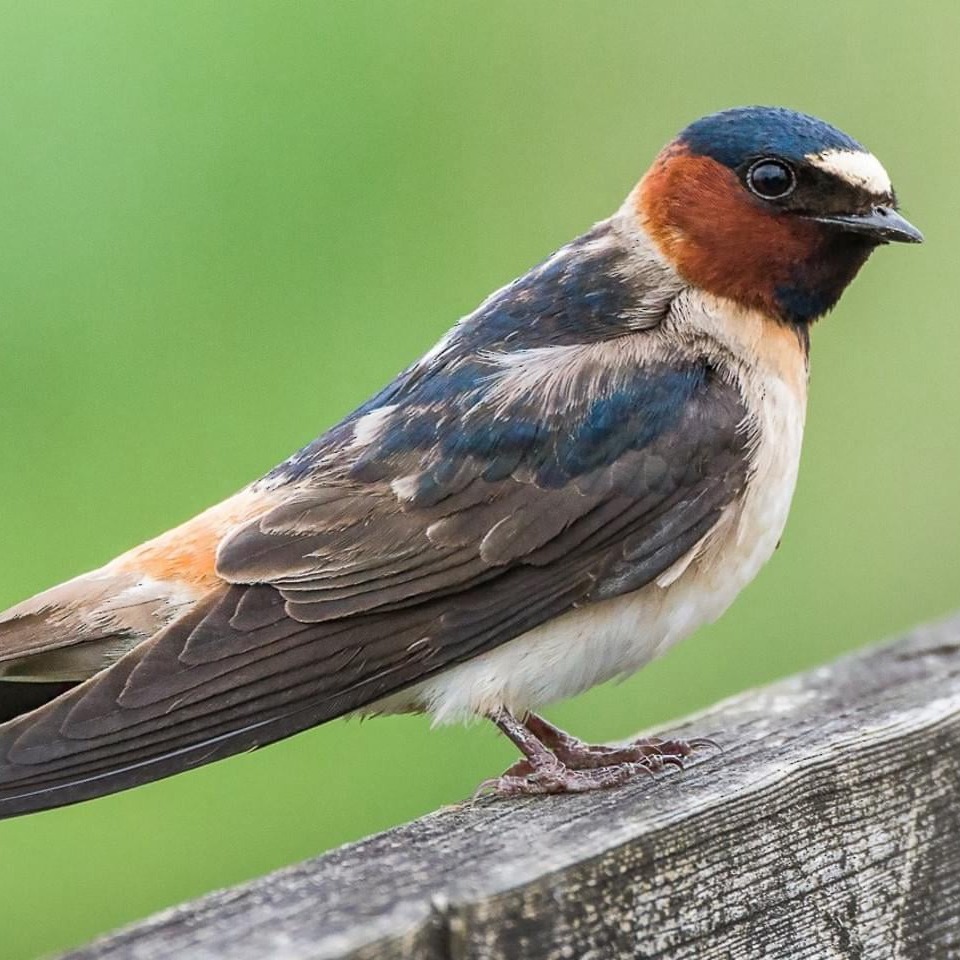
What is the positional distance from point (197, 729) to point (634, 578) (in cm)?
75

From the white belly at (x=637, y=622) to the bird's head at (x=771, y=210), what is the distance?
0.21 metres

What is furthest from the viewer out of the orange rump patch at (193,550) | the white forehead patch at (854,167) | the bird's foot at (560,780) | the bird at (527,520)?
the white forehead patch at (854,167)

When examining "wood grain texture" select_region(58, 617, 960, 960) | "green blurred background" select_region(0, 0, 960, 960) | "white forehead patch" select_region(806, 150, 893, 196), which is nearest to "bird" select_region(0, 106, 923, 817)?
"white forehead patch" select_region(806, 150, 893, 196)

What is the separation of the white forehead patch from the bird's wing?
1.28 feet

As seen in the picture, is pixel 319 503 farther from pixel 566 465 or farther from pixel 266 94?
pixel 266 94

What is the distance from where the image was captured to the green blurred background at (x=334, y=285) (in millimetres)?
4156

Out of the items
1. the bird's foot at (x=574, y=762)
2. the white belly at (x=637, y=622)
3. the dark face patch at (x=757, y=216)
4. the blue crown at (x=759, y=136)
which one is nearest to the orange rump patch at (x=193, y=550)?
the white belly at (x=637, y=622)

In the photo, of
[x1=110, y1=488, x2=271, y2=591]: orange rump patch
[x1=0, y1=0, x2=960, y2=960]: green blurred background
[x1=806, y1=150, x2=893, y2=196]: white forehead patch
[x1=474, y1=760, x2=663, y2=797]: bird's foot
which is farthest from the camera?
[x1=0, y1=0, x2=960, y2=960]: green blurred background

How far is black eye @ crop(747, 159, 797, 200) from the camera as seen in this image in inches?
130

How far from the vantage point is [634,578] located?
3.04m

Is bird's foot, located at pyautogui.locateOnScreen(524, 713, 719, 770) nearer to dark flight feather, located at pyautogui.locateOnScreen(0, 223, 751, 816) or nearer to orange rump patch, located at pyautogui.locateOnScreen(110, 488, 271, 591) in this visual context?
dark flight feather, located at pyautogui.locateOnScreen(0, 223, 751, 816)

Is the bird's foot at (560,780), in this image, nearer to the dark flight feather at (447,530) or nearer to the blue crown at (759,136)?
the dark flight feather at (447,530)

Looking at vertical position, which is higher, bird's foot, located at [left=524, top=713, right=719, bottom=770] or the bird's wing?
the bird's wing

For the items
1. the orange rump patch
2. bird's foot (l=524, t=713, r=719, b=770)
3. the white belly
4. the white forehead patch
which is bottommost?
bird's foot (l=524, t=713, r=719, b=770)
